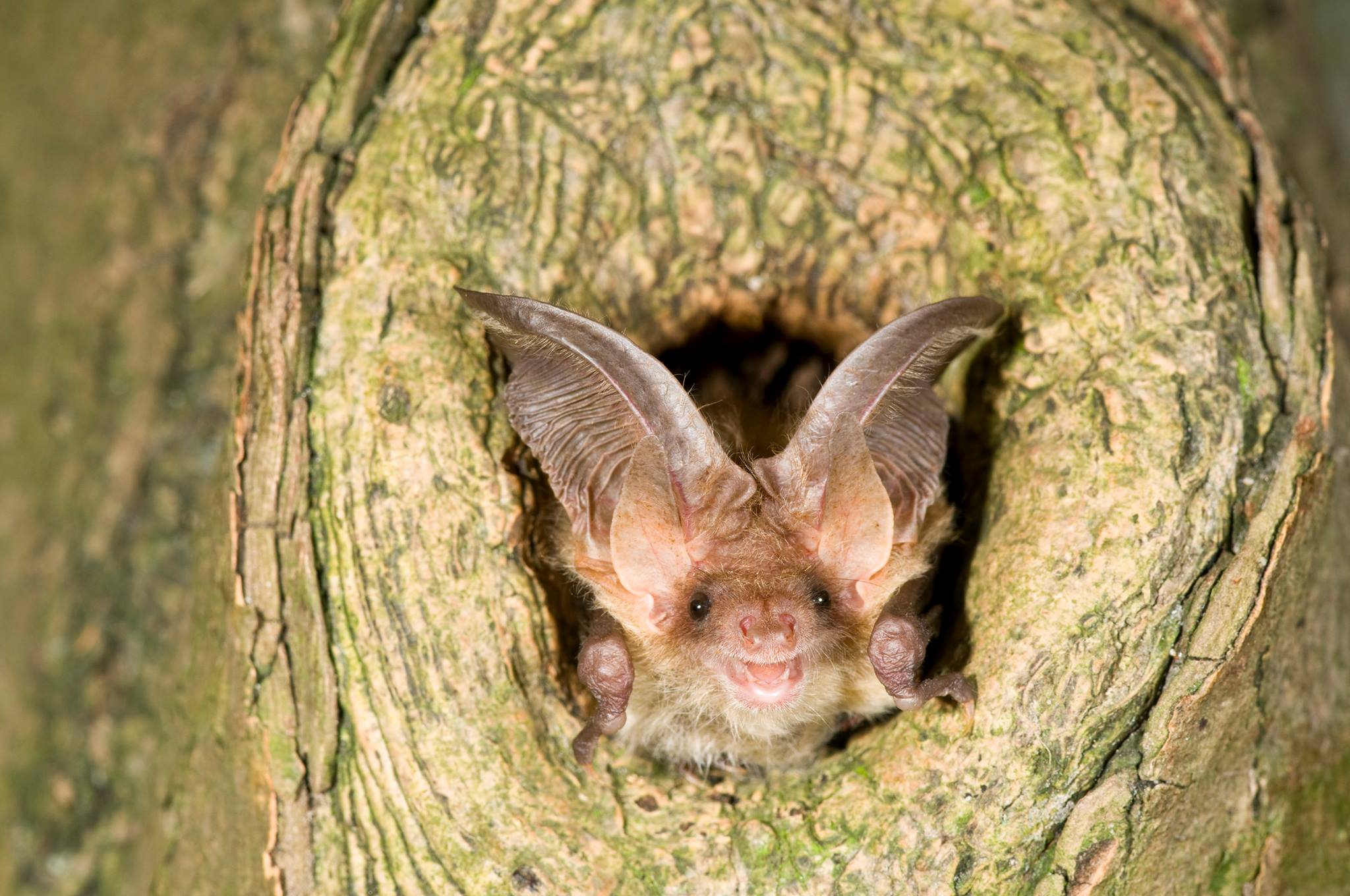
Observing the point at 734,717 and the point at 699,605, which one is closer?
the point at 699,605

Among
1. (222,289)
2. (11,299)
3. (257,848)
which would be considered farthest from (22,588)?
(257,848)

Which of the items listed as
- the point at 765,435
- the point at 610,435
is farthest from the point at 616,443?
the point at 765,435

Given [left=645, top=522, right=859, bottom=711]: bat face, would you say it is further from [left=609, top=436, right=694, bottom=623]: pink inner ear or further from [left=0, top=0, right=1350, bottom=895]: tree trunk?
[left=0, top=0, right=1350, bottom=895]: tree trunk

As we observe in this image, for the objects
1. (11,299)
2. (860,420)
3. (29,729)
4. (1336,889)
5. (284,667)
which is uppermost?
(860,420)

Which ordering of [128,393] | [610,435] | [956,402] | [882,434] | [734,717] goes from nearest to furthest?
[610,435] → [882,434] → [734,717] → [956,402] → [128,393]

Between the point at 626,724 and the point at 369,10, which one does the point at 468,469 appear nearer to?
the point at 626,724

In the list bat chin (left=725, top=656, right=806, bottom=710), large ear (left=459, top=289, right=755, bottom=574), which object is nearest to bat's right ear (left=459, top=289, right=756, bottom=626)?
large ear (left=459, top=289, right=755, bottom=574)

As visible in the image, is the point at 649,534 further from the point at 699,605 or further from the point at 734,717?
the point at 734,717

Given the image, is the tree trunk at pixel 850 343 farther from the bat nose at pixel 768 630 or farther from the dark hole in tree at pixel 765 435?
the bat nose at pixel 768 630
